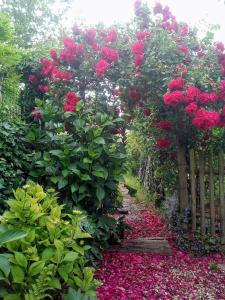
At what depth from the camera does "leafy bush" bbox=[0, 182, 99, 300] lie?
2666 mm

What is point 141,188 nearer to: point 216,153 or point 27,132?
point 216,153

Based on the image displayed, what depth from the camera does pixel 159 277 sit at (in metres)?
4.45

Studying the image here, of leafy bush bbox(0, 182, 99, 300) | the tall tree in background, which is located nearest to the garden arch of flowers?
leafy bush bbox(0, 182, 99, 300)

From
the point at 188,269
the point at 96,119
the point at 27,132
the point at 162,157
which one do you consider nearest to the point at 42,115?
the point at 27,132

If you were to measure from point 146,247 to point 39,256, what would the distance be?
2604 millimetres

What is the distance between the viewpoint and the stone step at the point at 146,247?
5.23m

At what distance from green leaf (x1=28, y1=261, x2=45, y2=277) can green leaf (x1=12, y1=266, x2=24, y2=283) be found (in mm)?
62

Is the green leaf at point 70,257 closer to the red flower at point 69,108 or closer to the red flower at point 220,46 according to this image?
the red flower at point 69,108

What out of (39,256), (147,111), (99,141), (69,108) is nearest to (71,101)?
(69,108)

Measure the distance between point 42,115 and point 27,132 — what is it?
0.32 metres

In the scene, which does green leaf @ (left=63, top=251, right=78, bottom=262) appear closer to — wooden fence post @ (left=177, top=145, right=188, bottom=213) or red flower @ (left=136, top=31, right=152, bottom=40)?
wooden fence post @ (left=177, top=145, right=188, bottom=213)

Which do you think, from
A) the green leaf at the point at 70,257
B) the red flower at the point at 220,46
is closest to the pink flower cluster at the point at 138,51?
the red flower at the point at 220,46

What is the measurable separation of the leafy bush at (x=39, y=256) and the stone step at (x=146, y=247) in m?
2.10

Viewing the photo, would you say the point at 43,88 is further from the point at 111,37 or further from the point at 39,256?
the point at 39,256
